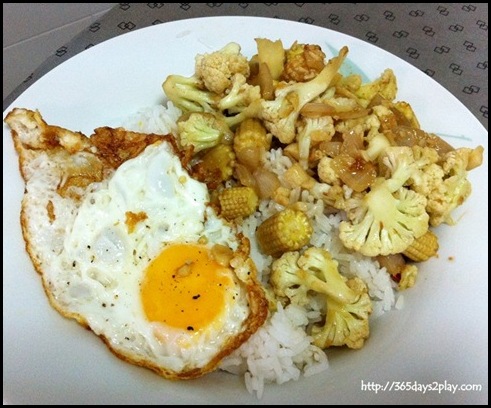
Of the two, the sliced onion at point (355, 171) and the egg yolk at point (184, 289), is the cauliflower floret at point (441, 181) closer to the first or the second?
the sliced onion at point (355, 171)

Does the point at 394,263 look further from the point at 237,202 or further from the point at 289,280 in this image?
the point at 237,202

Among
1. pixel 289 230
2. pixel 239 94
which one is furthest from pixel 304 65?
pixel 289 230

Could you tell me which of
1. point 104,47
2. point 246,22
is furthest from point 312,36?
point 104,47

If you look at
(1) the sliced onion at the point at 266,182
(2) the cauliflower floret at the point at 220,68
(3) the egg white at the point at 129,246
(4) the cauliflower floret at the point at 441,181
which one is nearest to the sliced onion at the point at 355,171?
(4) the cauliflower floret at the point at 441,181

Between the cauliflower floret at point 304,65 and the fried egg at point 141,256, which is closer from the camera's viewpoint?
the fried egg at point 141,256

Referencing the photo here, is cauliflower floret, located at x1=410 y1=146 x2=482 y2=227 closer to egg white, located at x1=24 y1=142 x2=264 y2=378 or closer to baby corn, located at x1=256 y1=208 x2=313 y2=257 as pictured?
baby corn, located at x1=256 y1=208 x2=313 y2=257

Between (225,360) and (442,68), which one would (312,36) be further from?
(225,360)
